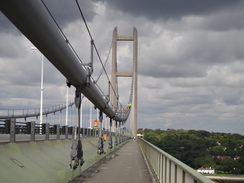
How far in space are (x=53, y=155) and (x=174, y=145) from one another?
319ft

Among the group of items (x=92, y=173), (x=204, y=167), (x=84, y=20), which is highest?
(x=84, y=20)

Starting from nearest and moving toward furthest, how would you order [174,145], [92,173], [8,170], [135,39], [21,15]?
[21,15]
[8,170]
[92,173]
[174,145]
[135,39]

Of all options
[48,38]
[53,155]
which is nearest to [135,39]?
[53,155]

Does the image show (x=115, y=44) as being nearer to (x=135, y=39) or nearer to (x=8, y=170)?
(x=135, y=39)

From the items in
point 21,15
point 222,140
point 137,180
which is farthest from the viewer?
point 222,140

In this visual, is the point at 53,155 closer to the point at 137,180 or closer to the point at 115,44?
the point at 137,180

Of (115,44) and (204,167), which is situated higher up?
(115,44)

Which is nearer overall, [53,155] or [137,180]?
[137,180]


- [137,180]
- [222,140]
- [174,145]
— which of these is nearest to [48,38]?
[137,180]

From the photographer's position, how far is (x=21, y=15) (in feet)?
25.6

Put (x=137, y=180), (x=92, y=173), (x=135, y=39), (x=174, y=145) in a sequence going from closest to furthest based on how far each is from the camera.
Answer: (x=137, y=180) → (x=92, y=173) → (x=174, y=145) → (x=135, y=39)

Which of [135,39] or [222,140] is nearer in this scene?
[135,39]

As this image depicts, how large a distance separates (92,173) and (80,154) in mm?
1647

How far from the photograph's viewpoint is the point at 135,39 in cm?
12588
